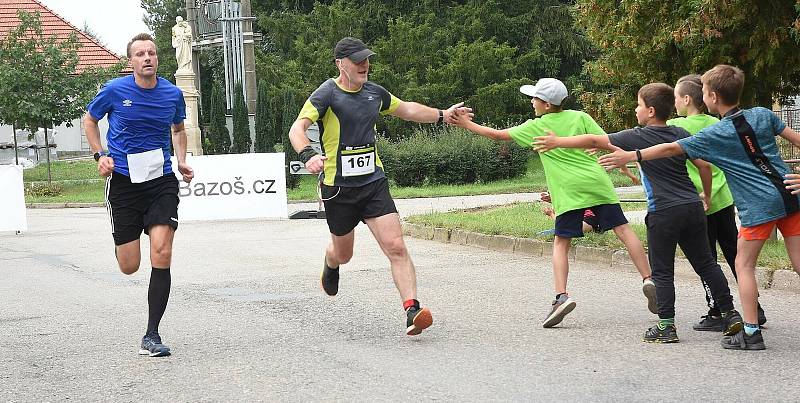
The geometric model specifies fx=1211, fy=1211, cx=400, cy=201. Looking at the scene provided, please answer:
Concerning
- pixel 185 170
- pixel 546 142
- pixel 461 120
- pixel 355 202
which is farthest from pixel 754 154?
pixel 185 170

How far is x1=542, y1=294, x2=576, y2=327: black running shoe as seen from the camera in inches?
313

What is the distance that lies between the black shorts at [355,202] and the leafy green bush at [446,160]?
24827 mm

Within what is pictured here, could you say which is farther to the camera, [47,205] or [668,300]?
[47,205]

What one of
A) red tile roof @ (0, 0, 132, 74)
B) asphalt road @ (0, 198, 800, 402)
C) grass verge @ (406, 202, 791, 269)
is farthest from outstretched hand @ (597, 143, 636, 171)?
red tile roof @ (0, 0, 132, 74)

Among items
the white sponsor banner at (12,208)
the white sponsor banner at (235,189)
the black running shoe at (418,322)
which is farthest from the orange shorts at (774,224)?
the white sponsor banner at (12,208)

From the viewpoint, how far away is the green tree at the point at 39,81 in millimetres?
36281

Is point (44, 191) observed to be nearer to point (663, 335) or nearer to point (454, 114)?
point (454, 114)

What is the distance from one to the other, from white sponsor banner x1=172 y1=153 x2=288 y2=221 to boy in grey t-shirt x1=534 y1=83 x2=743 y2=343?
14350mm

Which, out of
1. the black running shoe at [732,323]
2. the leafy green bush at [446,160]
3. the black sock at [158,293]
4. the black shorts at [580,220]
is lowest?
the leafy green bush at [446,160]

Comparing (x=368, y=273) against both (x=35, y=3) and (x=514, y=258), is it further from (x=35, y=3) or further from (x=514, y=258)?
(x=35, y=3)

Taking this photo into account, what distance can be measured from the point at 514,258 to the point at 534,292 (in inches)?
116

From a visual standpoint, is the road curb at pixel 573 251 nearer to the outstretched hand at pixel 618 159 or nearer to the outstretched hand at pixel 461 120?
the outstretched hand at pixel 461 120

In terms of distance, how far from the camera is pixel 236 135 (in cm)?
3625

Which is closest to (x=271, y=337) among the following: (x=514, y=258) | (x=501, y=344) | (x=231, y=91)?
(x=501, y=344)
